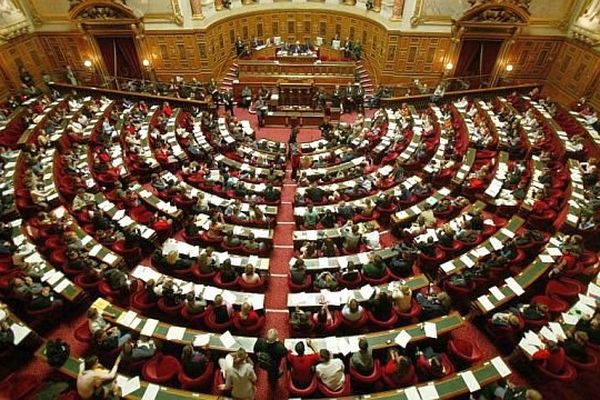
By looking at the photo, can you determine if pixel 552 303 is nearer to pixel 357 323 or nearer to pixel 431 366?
pixel 431 366

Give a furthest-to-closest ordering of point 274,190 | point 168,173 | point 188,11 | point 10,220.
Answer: point 188,11 < point 168,173 < point 274,190 < point 10,220

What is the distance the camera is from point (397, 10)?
20.1 metres

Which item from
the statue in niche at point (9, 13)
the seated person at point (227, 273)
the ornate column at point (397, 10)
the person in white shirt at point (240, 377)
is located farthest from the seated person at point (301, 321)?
the statue in niche at point (9, 13)

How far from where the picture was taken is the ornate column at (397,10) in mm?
19919

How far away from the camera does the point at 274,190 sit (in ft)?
40.6

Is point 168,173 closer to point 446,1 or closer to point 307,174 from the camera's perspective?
point 307,174

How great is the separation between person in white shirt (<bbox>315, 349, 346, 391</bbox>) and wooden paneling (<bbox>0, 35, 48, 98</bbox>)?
71.1ft

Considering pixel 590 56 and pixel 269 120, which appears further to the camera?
pixel 269 120

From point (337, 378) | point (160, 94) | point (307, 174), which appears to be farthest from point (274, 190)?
point (160, 94)

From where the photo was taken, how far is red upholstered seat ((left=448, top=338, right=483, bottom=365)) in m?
7.19

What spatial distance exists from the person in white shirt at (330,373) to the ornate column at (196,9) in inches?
803

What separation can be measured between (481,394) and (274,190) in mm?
8063

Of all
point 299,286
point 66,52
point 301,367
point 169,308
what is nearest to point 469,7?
point 299,286

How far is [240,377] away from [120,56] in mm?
21239
